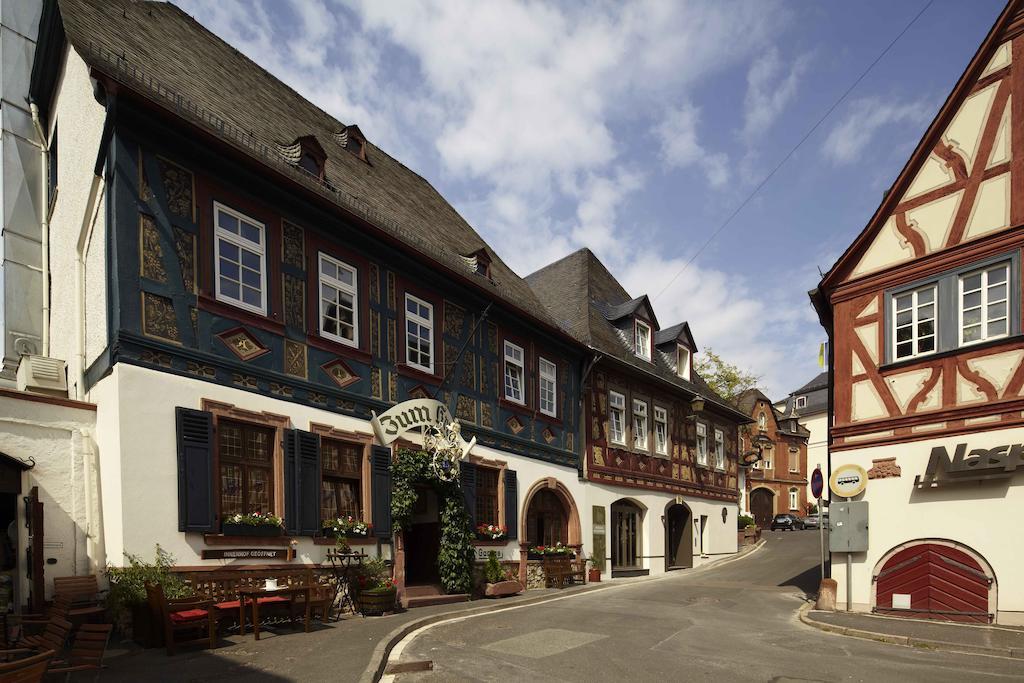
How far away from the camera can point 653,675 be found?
26.9 feet

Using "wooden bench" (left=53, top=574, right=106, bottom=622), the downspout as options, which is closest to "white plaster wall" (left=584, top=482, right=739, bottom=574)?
"wooden bench" (left=53, top=574, right=106, bottom=622)

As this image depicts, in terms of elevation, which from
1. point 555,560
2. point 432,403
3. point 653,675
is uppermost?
point 432,403

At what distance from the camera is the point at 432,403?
14.5 m

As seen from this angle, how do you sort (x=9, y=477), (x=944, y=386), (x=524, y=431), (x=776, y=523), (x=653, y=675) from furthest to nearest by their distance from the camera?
(x=776, y=523) → (x=524, y=431) → (x=944, y=386) → (x=9, y=477) → (x=653, y=675)

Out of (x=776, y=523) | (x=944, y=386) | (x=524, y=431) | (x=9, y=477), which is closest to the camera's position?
(x=9, y=477)

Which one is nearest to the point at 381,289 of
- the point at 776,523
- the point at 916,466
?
the point at 916,466

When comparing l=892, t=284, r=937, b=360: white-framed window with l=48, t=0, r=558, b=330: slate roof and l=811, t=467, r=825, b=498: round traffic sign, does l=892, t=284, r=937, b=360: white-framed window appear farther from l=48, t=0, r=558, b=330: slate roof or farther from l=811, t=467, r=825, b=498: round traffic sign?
l=48, t=0, r=558, b=330: slate roof

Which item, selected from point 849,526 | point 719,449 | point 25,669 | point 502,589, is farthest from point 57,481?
point 719,449

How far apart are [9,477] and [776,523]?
143 ft

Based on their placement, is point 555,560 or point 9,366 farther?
point 555,560

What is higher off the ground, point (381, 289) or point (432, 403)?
point (381, 289)

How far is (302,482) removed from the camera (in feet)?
38.1

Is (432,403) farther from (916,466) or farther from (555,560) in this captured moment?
(916,466)

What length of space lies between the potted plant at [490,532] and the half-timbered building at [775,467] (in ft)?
118
